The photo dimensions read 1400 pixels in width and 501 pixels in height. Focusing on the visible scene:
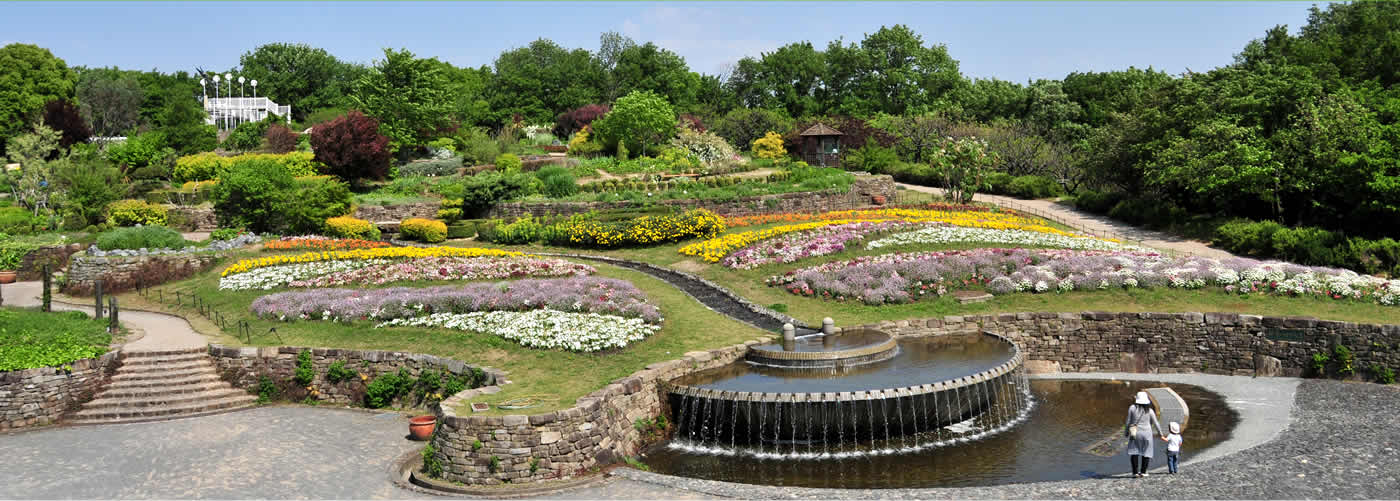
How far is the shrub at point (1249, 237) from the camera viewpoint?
31.2 meters

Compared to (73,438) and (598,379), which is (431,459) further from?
(73,438)

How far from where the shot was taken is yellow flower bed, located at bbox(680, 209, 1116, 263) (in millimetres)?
29906

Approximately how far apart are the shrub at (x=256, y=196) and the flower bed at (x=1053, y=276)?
19186mm

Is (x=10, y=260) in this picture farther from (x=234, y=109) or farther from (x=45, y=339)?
(x=234, y=109)

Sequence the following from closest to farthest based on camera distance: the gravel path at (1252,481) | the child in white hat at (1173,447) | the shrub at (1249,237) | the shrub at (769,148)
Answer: the gravel path at (1252,481) < the child in white hat at (1173,447) < the shrub at (1249,237) < the shrub at (769,148)

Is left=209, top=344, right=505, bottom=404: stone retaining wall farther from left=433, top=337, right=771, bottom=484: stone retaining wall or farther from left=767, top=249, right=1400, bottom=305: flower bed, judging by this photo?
left=767, top=249, right=1400, bottom=305: flower bed

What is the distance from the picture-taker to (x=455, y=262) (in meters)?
27.2

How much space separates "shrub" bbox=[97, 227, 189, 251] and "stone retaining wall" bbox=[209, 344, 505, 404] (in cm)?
1244

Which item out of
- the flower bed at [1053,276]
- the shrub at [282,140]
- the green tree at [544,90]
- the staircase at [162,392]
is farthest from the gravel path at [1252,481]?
the green tree at [544,90]

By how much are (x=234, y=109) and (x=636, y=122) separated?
44.3m

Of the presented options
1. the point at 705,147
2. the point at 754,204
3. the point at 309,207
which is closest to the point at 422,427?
the point at 309,207

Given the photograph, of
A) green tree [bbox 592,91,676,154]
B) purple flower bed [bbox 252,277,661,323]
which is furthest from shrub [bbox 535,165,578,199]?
purple flower bed [bbox 252,277,661,323]

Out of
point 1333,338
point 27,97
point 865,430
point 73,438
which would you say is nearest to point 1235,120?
point 1333,338

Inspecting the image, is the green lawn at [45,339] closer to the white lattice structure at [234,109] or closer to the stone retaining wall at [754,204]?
the stone retaining wall at [754,204]
